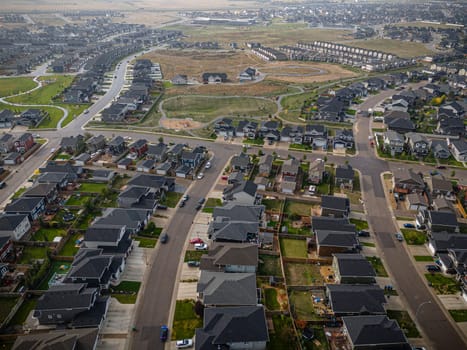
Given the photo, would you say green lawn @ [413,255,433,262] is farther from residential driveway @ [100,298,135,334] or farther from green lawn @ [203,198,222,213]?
residential driveway @ [100,298,135,334]

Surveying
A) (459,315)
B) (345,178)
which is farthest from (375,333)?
(345,178)

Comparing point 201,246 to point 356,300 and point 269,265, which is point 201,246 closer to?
point 269,265

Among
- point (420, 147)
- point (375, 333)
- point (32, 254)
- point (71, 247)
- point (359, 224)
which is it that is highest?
point (375, 333)

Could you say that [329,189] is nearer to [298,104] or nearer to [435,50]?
[298,104]

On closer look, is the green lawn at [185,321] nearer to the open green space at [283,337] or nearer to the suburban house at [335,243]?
the open green space at [283,337]

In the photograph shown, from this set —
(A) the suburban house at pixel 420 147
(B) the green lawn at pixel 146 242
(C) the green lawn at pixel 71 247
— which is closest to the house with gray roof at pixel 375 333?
(B) the green lawn at pixel 146 242

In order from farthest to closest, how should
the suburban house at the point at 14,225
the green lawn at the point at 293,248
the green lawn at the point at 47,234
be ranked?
1. the green lawn at the point at 47,234
2. the suburban house at the point at 14,225
3. the green lawn at the point at 293,248

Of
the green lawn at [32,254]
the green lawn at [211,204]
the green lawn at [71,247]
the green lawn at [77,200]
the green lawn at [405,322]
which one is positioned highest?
the green lawn at [405,322]
